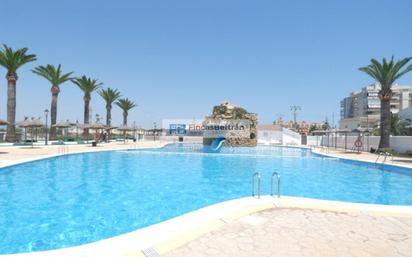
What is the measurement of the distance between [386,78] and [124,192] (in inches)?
983

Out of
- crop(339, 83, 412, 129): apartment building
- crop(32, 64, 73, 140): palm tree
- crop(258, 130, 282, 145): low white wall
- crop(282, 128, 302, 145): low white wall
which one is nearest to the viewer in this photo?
crop(32, 64, 73, 140): palm tree

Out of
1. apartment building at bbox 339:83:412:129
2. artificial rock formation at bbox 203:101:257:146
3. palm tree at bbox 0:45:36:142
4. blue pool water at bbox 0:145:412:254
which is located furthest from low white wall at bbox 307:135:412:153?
palm tree at bbox 0:45:36:142

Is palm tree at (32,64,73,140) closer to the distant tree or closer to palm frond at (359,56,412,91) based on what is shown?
palm frond at (359,56,412,91)

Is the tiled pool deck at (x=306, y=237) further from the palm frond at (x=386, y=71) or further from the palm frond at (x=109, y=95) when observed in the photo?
the palm frond at (x=109, y=95)

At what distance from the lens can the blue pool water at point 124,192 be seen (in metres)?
6.09

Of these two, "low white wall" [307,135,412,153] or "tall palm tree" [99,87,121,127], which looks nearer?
"low white wall" [307,135,412,153]

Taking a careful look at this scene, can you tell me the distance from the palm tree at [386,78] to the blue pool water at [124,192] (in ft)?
28.2

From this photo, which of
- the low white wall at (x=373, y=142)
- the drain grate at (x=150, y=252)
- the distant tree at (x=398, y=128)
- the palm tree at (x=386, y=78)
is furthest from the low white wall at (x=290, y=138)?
the drain grate at (x=150, y=252)

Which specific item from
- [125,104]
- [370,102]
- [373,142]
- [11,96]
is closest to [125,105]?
[125,104]

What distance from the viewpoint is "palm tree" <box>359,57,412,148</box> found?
910 inches

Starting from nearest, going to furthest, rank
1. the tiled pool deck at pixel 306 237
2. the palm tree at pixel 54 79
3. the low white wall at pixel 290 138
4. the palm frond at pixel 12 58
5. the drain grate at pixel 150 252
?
the drain grate at pixel 150 252, the tiled pool deck at pixel 306 237, the palm frond at pixel 12 58, the palm tree at pixel 54 79, the low white wall at pixel 290 138

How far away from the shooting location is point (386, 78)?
78.4ft

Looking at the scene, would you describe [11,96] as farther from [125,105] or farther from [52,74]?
[125,105]

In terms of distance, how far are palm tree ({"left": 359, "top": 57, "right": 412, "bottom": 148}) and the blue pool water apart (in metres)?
8.60
